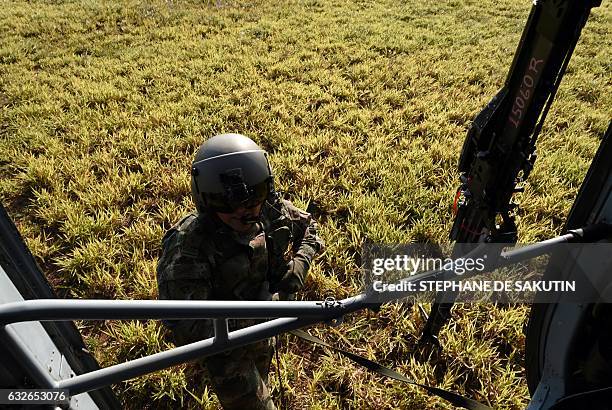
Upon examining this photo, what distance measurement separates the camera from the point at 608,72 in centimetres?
738

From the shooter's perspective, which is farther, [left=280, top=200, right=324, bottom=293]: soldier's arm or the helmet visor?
[left=280, top=200, right=324, bottom=293]: soldier's arm

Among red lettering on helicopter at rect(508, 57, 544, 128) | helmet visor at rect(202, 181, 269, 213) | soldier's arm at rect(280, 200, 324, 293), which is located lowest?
soldier's arm at rect(280, 200, 324, 293)

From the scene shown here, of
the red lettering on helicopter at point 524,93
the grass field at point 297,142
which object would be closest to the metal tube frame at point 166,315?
the red lettering on helicopter at point 524,93

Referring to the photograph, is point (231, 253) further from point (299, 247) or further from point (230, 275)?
point (299, 247)

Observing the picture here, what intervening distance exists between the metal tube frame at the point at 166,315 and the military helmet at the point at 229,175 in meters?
0.80

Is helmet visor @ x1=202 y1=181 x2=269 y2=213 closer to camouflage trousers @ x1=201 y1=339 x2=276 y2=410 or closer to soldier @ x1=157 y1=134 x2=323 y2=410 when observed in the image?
soldier @ x1=157 y1=134 x2=323 y2=410

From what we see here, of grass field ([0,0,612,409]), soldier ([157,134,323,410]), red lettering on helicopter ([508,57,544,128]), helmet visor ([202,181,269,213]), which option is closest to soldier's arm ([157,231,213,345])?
soldier ([157,134,323,410])

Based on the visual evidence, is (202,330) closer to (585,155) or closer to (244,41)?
(585,155)

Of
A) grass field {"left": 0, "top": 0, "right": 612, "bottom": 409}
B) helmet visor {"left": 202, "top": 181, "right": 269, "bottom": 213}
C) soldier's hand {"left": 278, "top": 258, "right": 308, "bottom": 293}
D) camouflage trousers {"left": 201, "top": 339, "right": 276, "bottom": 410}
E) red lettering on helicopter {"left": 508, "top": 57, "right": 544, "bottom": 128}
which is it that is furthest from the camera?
grass field {"left": 0, "top": 0, "right": 612, "bottom": 409}

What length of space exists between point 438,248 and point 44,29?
31.0 ft

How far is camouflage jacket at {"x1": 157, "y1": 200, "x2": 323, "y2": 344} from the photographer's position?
2.14m

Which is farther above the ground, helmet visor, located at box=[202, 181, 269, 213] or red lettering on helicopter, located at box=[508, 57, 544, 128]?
red lettering on helicopter, located at box=[508, 57, 544, 128]

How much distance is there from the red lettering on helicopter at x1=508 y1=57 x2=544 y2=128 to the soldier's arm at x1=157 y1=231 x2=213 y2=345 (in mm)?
1660

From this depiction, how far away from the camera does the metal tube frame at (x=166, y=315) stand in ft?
3.55
